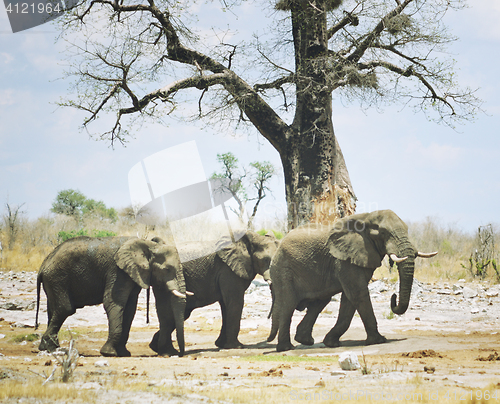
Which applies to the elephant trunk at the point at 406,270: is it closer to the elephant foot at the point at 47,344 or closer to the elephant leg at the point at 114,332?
the elephant leg at the point at 114,332

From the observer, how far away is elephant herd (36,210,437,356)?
29.0 ft

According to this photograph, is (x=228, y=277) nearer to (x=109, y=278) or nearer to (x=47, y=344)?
(x=109, y=278)

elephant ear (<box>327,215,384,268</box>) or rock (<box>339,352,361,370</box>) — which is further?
elephant ear (<box>327,215,384,268</box>)

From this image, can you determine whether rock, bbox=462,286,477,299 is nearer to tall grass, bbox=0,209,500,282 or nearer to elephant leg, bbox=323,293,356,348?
tall grass, bbox=0,209,500,282

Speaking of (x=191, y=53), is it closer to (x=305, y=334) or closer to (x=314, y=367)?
(x=305, y=334)

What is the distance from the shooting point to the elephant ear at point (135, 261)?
30.1 ft

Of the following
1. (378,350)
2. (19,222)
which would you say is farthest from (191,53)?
(19,222)

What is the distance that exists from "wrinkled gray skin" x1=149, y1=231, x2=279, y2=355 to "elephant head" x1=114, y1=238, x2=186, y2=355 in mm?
953

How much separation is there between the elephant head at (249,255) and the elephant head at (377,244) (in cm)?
190

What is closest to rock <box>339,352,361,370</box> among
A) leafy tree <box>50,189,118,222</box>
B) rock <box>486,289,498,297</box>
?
rock <box>486,289,498,297</box>

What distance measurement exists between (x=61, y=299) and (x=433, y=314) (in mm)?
8964

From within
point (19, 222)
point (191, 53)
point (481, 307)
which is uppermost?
point (191, 53)

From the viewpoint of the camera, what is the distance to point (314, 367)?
656 cm

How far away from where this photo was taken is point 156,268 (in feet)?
31.2
